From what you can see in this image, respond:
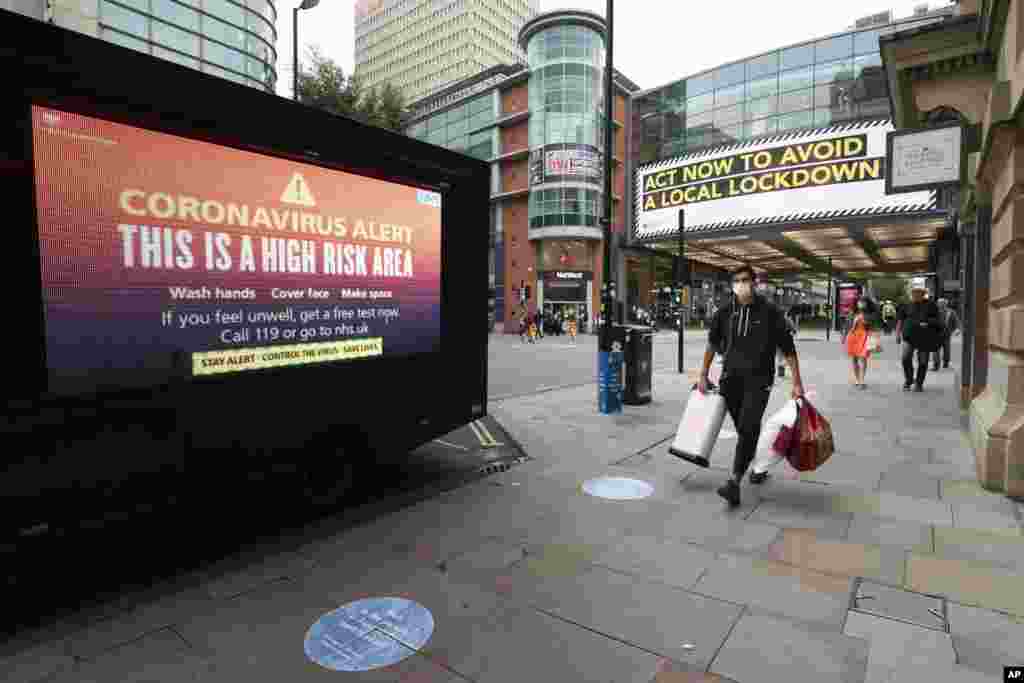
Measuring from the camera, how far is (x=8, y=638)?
276cm

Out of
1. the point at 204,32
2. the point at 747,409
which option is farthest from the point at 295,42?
the point at 747,409

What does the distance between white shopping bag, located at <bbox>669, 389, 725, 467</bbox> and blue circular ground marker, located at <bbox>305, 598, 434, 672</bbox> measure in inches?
105

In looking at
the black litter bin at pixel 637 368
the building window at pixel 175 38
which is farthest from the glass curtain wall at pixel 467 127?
the black litter bin at pixel 637 368

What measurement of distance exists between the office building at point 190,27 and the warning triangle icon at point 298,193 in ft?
66.6

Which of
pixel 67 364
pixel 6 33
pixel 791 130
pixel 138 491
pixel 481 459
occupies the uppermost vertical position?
pixel 791 130

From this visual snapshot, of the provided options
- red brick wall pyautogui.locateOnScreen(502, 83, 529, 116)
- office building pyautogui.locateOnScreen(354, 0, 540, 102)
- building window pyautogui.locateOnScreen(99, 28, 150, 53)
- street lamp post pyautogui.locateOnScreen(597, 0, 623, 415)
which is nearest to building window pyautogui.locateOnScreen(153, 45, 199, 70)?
building window pyautogui.locateOnScreen(99, 28, 150, 53)

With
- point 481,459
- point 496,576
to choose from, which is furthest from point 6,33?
point 481,459

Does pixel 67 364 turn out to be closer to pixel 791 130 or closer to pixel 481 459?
pixel 481 459

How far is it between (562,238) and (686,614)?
42213mm

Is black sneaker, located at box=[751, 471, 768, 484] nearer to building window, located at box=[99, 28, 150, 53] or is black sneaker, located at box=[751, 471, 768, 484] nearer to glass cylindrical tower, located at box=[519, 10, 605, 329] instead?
building window, located at box=[99, 28, 150, 53]

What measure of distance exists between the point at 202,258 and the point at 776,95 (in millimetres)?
36804

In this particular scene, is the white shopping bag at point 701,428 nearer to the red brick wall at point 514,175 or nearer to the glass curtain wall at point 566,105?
the glass curtain wall at point 566,105

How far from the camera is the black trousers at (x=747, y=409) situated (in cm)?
451

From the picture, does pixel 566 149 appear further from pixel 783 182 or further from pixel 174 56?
pixel 174 56
